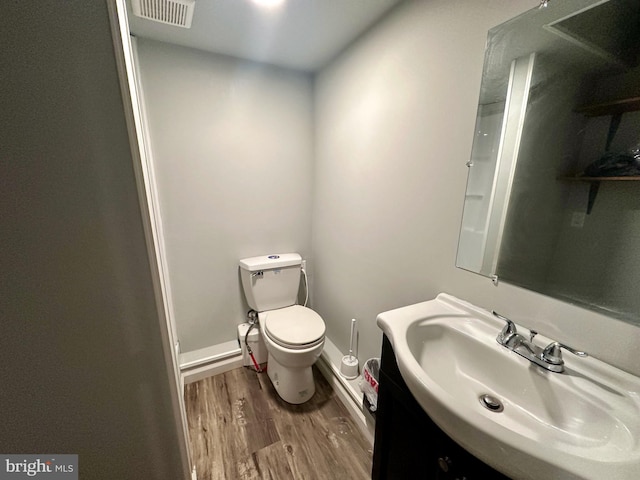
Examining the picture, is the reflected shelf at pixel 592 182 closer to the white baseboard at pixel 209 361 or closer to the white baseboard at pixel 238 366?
the white baseboard at pixel 238 366

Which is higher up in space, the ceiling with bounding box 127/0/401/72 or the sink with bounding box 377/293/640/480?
the ceiling with bounding box 127/0/401/72

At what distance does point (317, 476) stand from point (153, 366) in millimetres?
984

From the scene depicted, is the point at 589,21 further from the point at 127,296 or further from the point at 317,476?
the point at 317,476

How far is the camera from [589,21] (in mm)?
650

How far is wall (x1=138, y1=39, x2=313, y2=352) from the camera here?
144cm

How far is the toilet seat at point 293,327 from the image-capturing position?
1.38 m

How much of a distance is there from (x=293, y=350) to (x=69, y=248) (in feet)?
3.60

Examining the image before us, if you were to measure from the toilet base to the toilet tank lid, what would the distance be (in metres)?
0.61

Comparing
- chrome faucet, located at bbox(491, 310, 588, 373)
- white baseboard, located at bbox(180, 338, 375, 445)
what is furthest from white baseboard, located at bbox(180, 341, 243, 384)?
chrome faucet, located at bbox(491, 310, 588, 373)

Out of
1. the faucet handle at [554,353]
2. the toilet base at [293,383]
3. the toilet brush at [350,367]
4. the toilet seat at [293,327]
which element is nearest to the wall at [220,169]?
the toilet seat at [293,327]

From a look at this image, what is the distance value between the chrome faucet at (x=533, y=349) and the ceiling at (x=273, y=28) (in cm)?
143

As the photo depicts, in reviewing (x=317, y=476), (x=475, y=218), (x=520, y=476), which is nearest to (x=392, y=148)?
(x=475, y=218)

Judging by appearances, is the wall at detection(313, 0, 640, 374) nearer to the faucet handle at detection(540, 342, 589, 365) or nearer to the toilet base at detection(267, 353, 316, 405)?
the faucet handle at detection(540, 342, 589, 365)

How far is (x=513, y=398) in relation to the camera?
2.31ft
